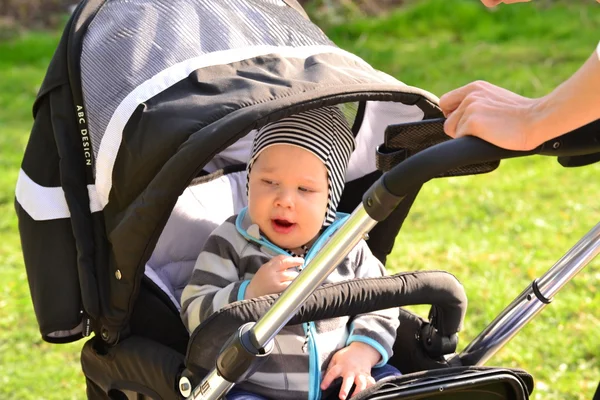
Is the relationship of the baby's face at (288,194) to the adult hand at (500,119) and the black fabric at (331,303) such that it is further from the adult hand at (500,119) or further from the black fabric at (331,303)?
the adult hand at (500,119)

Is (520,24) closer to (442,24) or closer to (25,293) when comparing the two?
(442,24)

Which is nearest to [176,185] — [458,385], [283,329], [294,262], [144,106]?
[144,106]

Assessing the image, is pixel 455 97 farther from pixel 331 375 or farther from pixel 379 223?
pixel 379 223

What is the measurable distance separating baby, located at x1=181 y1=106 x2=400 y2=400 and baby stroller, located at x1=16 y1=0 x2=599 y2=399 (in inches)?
5.4

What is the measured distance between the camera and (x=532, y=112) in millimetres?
1751

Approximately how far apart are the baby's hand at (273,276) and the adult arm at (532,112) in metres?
0.65

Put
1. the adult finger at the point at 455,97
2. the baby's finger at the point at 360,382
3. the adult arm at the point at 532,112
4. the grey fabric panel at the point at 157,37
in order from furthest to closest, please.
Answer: the grey fabric panel at the point at 157,37, the baby's finger at the point at 360,382, the adult finger at the point at 455,97, the adult arm at the point at 532,112

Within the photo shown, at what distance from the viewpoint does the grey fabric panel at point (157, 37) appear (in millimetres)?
2418

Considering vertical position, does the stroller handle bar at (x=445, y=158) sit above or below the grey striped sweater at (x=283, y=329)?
above

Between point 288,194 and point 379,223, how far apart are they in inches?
18.0

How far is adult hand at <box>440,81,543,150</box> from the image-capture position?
1.75m

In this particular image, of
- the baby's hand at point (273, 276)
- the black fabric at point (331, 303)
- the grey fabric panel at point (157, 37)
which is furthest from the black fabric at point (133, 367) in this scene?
the grey fabric panel at point (157, 37)

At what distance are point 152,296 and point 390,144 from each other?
78cm

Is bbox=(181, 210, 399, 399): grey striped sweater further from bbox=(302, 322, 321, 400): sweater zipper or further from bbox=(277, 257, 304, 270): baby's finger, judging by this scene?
bbox=(277, 257, 304, 270): baby's finger
